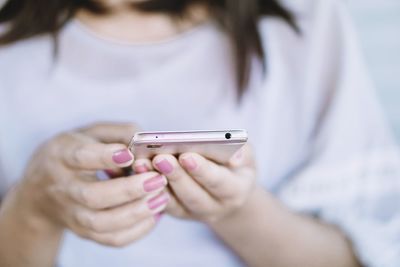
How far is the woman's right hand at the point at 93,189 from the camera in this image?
565 millimetres

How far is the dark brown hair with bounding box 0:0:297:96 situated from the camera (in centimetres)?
87

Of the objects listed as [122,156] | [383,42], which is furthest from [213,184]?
[383,42]

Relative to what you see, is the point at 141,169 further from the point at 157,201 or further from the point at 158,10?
the point at 158,10

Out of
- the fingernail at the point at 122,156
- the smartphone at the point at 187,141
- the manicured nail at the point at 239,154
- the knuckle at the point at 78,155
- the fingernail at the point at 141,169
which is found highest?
the smartphone at the point at 187,141

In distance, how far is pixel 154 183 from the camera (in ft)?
1.82

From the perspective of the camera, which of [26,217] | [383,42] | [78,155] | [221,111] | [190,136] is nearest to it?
[190,136]

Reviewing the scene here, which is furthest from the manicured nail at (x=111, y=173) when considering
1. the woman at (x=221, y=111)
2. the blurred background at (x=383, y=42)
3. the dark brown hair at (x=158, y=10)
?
Answer: the blurred background at (x=383, y=42)

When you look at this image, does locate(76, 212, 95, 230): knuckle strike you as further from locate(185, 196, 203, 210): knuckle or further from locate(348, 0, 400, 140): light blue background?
locate(348, 0, 400, 140): light blue background

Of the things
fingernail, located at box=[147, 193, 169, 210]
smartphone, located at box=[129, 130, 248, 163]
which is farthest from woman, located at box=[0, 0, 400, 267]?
smartphone, located at box=[129, 130, 248, 163]

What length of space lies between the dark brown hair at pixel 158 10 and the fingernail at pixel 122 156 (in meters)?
0.35

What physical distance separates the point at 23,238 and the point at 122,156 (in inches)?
11.2

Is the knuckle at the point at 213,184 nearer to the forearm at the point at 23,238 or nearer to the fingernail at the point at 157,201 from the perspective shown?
the fingernail at the point at 157,201

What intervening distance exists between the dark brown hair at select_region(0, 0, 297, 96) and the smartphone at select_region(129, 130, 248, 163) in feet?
1.16

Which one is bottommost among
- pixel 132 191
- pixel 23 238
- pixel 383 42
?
pixel 383 42
